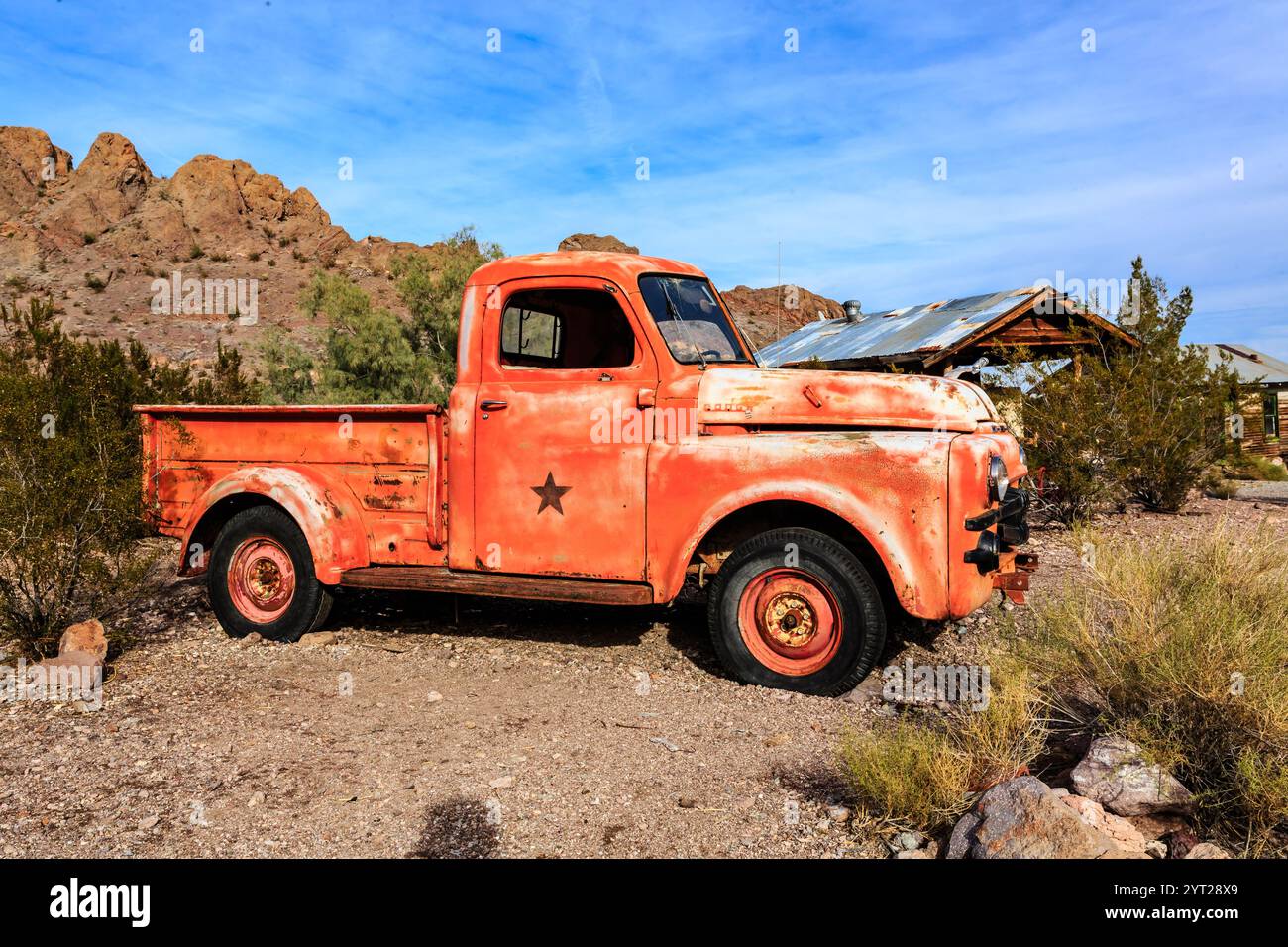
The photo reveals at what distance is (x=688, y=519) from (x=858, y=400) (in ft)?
3.71

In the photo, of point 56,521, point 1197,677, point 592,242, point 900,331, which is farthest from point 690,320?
point 592,242

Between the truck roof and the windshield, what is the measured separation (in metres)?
0.08

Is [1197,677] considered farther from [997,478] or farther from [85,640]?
[85,640]

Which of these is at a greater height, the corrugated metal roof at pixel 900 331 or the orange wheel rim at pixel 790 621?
the corrugated metal roof at pixel 900 331

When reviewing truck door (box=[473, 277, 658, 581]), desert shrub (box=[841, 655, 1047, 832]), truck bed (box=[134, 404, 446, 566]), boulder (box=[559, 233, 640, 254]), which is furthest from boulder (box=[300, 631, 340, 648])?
boulder (box=[559, 233, 640, 254])

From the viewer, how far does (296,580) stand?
5.87m

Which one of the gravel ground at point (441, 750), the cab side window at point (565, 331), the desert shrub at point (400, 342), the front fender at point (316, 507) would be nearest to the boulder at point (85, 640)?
the gravel ground at point (441, 750)

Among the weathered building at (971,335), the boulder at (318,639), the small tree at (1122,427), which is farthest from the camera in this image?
the weathered building at (971,335)

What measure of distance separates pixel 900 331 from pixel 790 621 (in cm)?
1567

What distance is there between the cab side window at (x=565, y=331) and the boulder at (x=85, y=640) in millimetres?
2929

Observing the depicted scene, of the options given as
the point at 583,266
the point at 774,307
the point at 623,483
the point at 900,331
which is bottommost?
the point at 623,483

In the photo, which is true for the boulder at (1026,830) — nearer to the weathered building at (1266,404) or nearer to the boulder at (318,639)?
the boulder at (318,639)

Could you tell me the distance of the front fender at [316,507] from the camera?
220 inches
